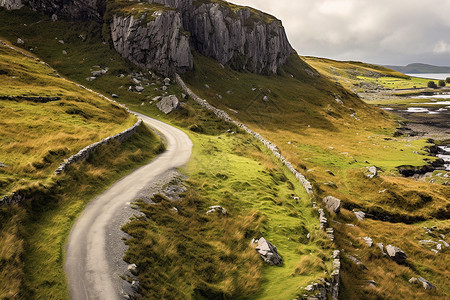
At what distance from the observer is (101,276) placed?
12531mm

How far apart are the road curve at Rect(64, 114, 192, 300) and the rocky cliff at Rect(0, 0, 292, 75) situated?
45210 mm

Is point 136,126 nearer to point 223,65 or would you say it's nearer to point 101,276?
point 101,276

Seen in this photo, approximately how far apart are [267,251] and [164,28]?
59794 mm

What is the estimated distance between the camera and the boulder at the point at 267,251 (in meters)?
A: 17.4

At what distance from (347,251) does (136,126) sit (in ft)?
88.7

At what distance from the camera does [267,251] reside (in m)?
17.7

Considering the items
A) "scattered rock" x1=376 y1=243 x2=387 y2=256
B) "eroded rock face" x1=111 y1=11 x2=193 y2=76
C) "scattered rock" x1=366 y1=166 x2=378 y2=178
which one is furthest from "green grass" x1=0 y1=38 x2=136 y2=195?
"scattered rock" x1=366 y1=166 x2=378 y2=178

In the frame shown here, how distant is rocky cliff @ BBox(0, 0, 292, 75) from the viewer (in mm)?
62812

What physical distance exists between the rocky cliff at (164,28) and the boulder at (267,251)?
53347mm

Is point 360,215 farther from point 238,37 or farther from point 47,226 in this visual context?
point 238,37

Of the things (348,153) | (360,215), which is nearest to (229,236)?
(360,215)

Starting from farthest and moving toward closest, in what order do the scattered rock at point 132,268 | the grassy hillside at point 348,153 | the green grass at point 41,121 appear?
the grassy hillside at point 348,153 < the green grass at point 41,121 < the scattered rock at point 132,268

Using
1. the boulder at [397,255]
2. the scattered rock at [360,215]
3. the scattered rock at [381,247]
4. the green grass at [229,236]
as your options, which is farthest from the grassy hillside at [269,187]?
the scattered rock at [360,215]

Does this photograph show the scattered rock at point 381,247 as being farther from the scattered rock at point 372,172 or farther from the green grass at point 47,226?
the green grass at point 47,226
